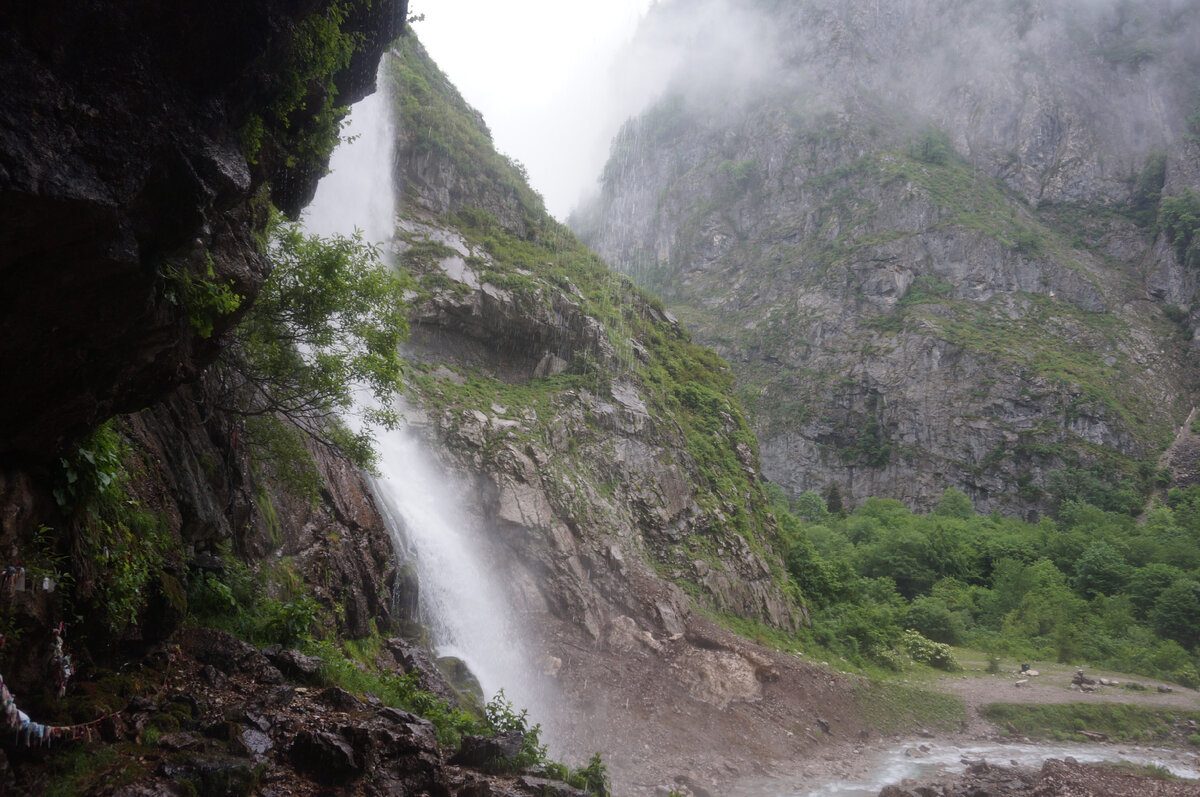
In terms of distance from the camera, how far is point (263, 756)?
238 inches

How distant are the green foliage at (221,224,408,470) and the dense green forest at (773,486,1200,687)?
2332 cm

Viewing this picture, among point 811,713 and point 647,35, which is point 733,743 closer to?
point 811,713

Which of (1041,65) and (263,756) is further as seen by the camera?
(1041,65)

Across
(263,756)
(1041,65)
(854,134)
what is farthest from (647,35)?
(263,756)

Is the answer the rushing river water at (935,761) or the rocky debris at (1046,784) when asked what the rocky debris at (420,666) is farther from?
the rocky debris at (1046,784)

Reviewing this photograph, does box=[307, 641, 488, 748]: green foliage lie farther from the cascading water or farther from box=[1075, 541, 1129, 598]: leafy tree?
box=[1075, 541, 1129, 598]: leafy tree

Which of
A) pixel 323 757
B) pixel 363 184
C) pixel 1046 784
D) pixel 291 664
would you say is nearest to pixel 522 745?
pixel 291 664

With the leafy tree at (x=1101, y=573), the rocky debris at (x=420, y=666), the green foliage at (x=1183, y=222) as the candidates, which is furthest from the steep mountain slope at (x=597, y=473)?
the green foliage at (x=1183, y=222)

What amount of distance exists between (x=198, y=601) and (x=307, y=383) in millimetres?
3764

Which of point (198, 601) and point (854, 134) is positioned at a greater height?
point (854, 134)

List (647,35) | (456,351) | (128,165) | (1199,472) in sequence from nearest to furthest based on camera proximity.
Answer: (128,165) < (456,351) < (1199,472) < (647,35)

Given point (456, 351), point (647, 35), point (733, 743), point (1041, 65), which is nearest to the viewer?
point (733, 743)

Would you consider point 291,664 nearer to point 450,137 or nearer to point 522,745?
point 522,745

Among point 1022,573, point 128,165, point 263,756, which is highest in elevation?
point 1022,573
